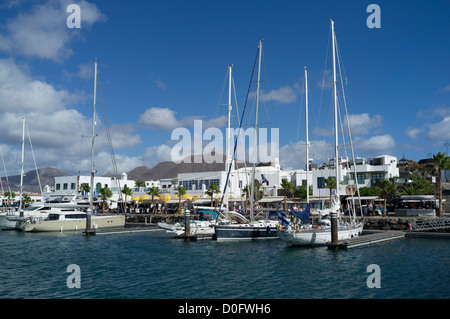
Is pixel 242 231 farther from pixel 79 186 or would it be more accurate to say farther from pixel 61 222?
pixel 79 186

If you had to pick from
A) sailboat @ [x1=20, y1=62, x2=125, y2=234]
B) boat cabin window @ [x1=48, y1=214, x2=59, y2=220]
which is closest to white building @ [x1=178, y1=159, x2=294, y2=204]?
sailboat @ [x1=20, y1=62, x2=125, y2=234]

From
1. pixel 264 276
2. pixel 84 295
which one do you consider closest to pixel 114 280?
pixel 84 295

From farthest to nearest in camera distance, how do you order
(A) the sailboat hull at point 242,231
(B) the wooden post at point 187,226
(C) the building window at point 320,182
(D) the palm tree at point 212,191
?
(C) the building window at point 320,182
(D) the palm tree at point 212,191
(B) the wooden post at point 187,226
(A) the sailboat hull at point 242,231

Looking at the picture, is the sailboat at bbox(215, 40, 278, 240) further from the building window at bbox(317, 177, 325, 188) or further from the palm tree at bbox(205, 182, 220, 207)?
the building window at bbox(317, 177, 325, 188)

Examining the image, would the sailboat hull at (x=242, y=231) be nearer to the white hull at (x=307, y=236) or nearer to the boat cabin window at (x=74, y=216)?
the white hull at (x=307, y=236)

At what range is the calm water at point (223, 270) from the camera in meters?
19.0

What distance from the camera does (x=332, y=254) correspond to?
97.4ft

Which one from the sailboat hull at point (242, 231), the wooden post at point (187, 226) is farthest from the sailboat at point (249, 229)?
the wooden post at point (187, 226)

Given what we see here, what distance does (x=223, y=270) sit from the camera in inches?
964

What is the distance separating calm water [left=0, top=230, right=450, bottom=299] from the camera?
19016 mm

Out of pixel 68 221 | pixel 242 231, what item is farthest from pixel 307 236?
pixel 68 221

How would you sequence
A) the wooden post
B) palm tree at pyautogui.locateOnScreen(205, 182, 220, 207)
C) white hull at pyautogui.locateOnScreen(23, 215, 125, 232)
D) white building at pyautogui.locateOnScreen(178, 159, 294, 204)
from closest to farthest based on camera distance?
the wooden post, white hull at pyautogui.locateOnScreen(23, 215, 125, 232), palm tree at pyautogui.locateOnScreen(205, 182, 220, 207), white building at pyautogui.locateOnScreen(178, 159, 294, 204)
